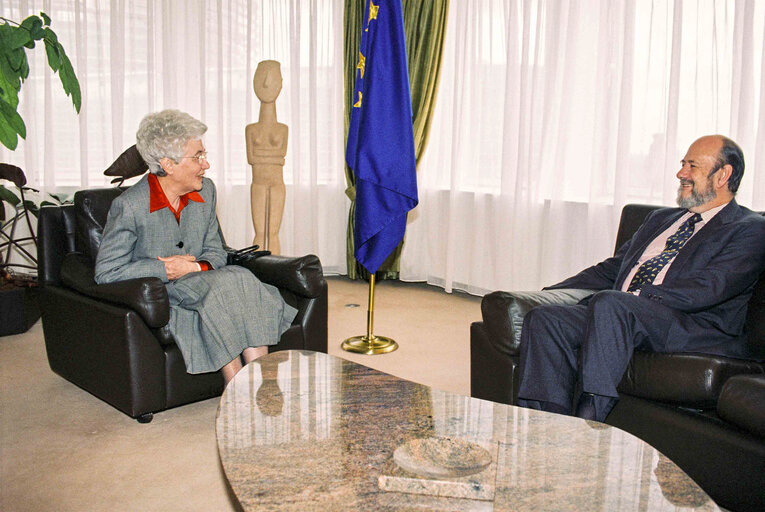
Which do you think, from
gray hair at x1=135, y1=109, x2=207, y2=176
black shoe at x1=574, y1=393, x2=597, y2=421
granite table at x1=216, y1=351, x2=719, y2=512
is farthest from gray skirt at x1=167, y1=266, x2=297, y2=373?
black shoe at x1=574, y1=393, x2=597, y2=421

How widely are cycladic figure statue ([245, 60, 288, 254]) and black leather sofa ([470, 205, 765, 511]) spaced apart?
2429 mm

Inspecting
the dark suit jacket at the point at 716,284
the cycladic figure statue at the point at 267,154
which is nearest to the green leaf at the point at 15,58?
the dark suit jacket at the point at 716,284

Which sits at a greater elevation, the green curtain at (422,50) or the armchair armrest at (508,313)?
the green curtain at (422,50)

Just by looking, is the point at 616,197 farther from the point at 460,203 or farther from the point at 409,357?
the point at 409,357

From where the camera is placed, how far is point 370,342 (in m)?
3.87

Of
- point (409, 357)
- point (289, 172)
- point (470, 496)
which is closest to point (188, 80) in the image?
point (289, 172)

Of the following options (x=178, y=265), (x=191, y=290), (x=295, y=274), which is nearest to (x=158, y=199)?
(x=178, y=265)

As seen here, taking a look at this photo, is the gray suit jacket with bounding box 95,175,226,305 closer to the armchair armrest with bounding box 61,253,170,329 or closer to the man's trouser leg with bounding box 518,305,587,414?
the armchair armrest with bounding box 61,253,170,329

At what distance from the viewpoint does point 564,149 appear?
4492 millimetres

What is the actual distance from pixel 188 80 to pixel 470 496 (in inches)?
195

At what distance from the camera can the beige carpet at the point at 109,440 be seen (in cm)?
220

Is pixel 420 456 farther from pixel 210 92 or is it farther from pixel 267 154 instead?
pixel 210 92

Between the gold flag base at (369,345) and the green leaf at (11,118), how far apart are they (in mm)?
2771

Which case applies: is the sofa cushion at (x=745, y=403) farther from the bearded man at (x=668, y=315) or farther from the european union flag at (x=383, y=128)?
the european union flag at (x=383, y=128)
